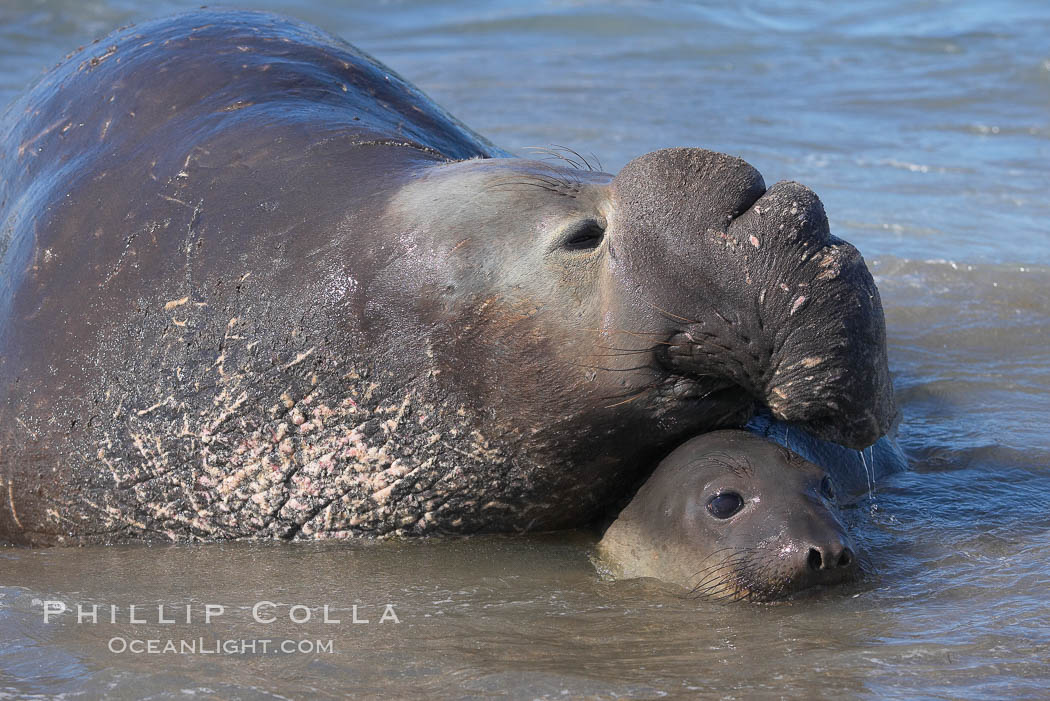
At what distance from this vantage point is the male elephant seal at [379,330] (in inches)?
161

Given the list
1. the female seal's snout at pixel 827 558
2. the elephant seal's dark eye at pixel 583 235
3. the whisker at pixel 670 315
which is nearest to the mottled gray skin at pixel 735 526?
the female seal's snout at pixel 827 558

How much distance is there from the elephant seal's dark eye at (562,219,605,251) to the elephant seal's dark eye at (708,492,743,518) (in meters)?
0.90

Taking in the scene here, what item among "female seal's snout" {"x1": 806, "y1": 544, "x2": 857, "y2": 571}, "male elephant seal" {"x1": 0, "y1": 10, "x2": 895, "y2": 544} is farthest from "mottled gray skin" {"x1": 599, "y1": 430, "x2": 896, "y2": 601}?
"male elephant seal" {"x1": 0, "y1": 10, "x2": 895, "y2": 544}

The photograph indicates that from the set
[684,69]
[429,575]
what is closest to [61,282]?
[429,575]

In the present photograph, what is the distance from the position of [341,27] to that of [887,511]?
15.5m

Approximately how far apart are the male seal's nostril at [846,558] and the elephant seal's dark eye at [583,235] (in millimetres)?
1228

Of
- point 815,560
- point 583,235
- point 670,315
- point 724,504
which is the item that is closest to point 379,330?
point 583,235

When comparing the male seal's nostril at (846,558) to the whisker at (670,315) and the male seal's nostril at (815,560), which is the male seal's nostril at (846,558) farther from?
the whisker at (670,315)

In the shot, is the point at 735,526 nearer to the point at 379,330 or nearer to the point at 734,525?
the point at 734,525

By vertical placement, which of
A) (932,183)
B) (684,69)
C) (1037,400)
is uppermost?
(684,69)

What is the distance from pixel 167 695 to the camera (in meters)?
3.63

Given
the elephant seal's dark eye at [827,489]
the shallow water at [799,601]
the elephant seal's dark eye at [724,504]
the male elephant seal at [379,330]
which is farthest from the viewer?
the elephant seal's dark eye at [827,489]

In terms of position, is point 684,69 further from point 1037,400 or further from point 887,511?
point 887,511

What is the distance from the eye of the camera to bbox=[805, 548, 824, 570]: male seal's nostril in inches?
→ 168
